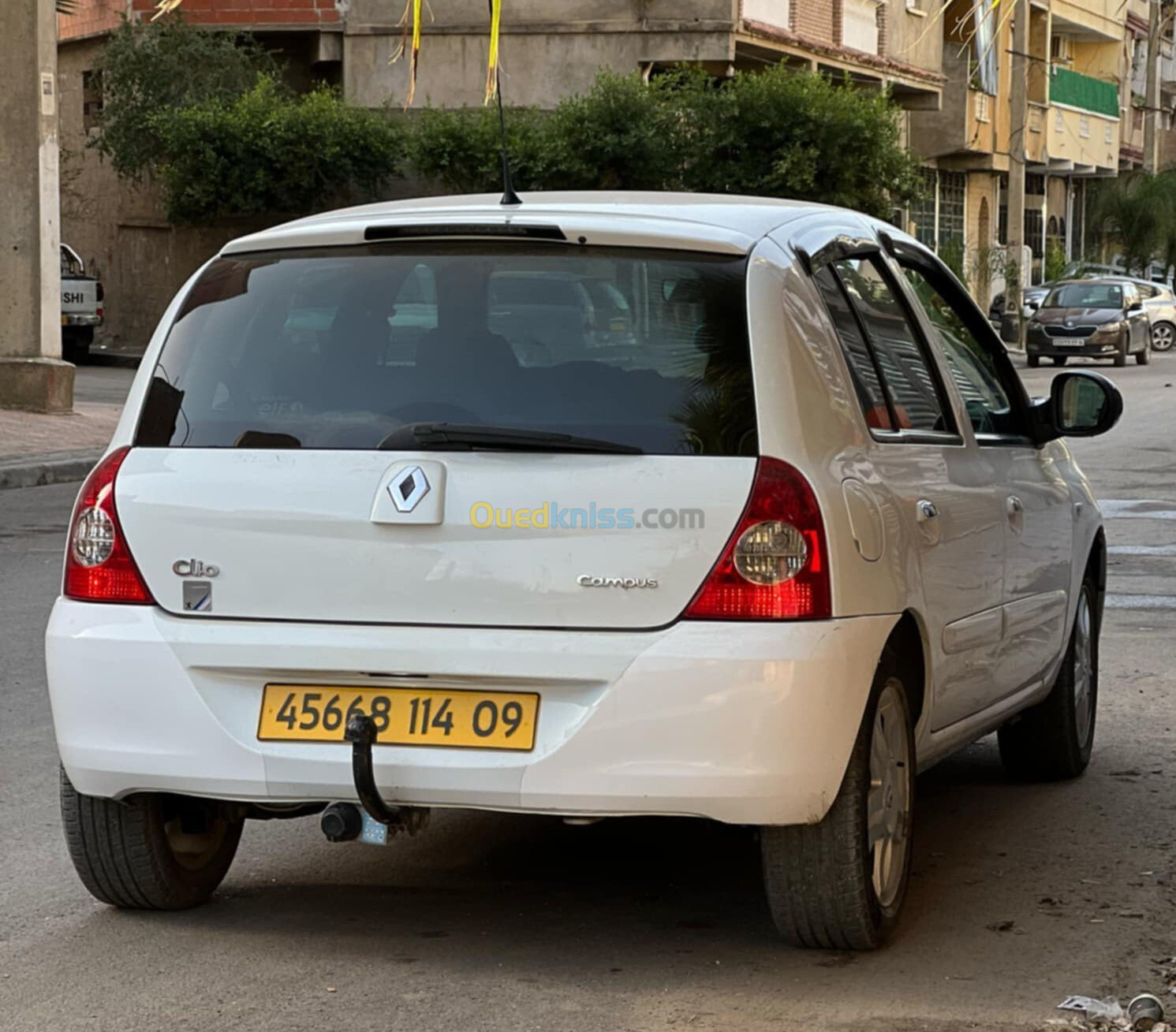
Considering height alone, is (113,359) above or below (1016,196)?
below

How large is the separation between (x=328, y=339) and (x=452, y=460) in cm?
44

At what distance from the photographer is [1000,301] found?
154 feet

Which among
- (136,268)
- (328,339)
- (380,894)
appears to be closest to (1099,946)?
(380,894)

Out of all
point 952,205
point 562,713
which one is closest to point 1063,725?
point 562,713

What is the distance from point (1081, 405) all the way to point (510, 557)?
2387 mm

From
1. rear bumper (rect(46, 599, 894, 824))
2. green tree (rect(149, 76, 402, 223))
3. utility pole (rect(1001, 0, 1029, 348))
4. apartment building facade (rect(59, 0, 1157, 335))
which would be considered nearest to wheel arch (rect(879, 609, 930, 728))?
rear bumper (rect(46, 599, 894, 824))

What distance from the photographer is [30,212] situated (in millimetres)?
20984

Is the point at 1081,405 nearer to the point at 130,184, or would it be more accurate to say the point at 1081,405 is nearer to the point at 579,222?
the point at 579,222

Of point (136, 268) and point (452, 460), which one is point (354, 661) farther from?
point (136, 268)

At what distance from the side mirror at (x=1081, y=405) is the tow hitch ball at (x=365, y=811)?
7.85 feet

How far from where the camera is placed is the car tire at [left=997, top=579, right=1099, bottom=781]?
6.52 meters

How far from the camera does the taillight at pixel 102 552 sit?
15.3 ft

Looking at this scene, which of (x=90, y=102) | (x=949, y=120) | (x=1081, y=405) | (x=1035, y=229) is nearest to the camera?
(x=1081, y=405)

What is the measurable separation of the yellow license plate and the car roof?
3.21 feet
